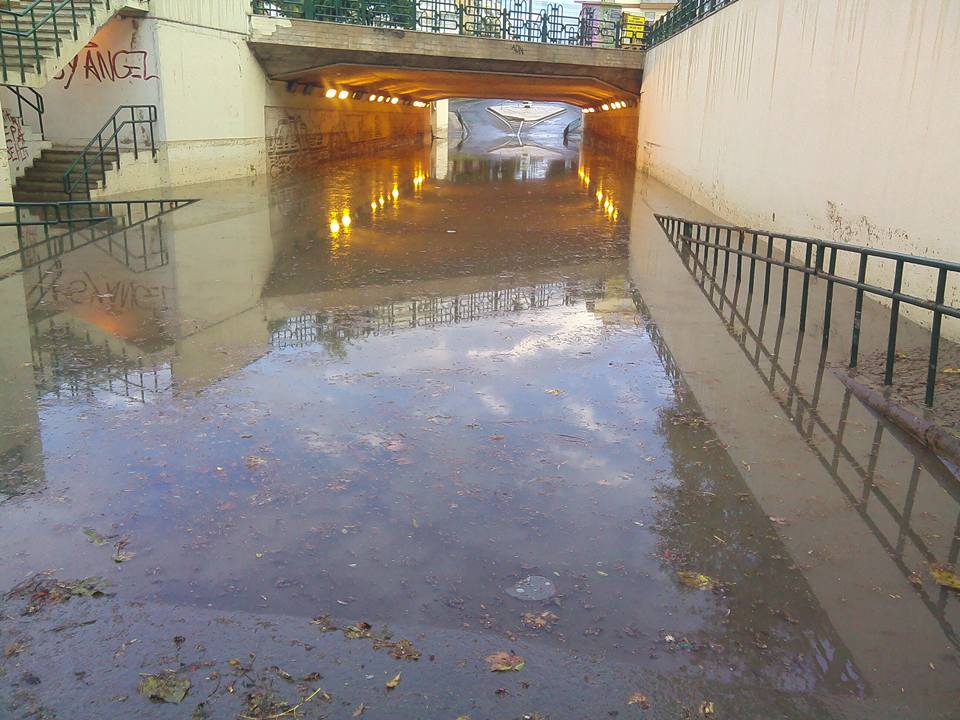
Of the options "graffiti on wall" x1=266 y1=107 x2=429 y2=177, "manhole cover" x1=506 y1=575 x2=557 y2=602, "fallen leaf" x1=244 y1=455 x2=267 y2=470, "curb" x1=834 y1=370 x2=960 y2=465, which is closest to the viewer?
"manhole cover" x1=506 y1=575 x2=557 y2=602

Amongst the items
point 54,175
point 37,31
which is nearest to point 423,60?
point 37,31

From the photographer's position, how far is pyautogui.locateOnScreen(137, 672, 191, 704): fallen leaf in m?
2.95

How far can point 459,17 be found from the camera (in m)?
28.7

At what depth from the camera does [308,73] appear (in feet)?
81.1

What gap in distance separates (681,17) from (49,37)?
16860mm

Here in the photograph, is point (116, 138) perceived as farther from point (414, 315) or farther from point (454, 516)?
point (454, 516)

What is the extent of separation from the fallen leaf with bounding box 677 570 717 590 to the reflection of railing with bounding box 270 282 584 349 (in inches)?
165

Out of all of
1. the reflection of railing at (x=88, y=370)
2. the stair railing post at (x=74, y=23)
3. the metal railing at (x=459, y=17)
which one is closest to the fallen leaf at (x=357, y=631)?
the reflection of railing at (x=88, y=370)

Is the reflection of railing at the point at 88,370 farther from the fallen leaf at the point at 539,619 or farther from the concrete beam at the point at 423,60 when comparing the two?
the concrete beam at the point at 423,60

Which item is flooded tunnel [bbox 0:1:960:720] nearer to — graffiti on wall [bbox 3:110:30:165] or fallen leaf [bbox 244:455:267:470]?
fallen leaf [bbox 244:455:267:470]

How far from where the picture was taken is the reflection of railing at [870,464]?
13.4ft

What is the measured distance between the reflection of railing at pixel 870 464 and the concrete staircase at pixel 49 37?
14.2 meters

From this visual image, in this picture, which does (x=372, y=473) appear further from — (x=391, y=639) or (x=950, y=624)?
(x=950, y=624)

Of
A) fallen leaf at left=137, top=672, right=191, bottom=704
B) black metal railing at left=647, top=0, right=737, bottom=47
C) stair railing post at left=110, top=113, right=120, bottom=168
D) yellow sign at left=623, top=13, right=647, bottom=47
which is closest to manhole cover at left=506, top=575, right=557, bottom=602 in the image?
fallen leaf at left=137, top=672, right=191, bottom=704
